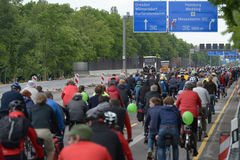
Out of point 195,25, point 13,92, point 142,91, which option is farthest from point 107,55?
point 13,92

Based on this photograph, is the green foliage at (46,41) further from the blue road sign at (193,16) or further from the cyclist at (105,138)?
the cyclist at (105,138)

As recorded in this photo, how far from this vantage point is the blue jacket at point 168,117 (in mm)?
9859

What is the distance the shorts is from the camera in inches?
374

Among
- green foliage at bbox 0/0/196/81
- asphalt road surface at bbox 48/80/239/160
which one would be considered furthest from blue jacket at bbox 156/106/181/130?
green foliage at bbox 0/0/196/81

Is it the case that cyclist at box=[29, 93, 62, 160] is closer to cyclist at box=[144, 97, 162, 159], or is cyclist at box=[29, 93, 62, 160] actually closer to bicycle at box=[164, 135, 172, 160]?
cyclist at box=[144, 97, 162, 159]

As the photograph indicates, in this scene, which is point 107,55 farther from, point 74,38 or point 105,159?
point 105,159

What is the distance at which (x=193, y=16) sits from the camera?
37969 mm

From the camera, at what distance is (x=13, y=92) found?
10.7 m

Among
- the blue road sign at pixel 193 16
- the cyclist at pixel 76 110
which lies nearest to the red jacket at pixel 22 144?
the cyclist at pixel 76 110

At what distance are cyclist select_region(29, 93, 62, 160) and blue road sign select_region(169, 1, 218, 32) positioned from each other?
2903 cm

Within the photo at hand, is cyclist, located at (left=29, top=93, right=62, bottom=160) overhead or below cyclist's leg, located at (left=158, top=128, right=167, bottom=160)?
overhead

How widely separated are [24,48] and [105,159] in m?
86.4

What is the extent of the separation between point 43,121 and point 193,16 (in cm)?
2955

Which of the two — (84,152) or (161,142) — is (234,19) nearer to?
(84,152)
